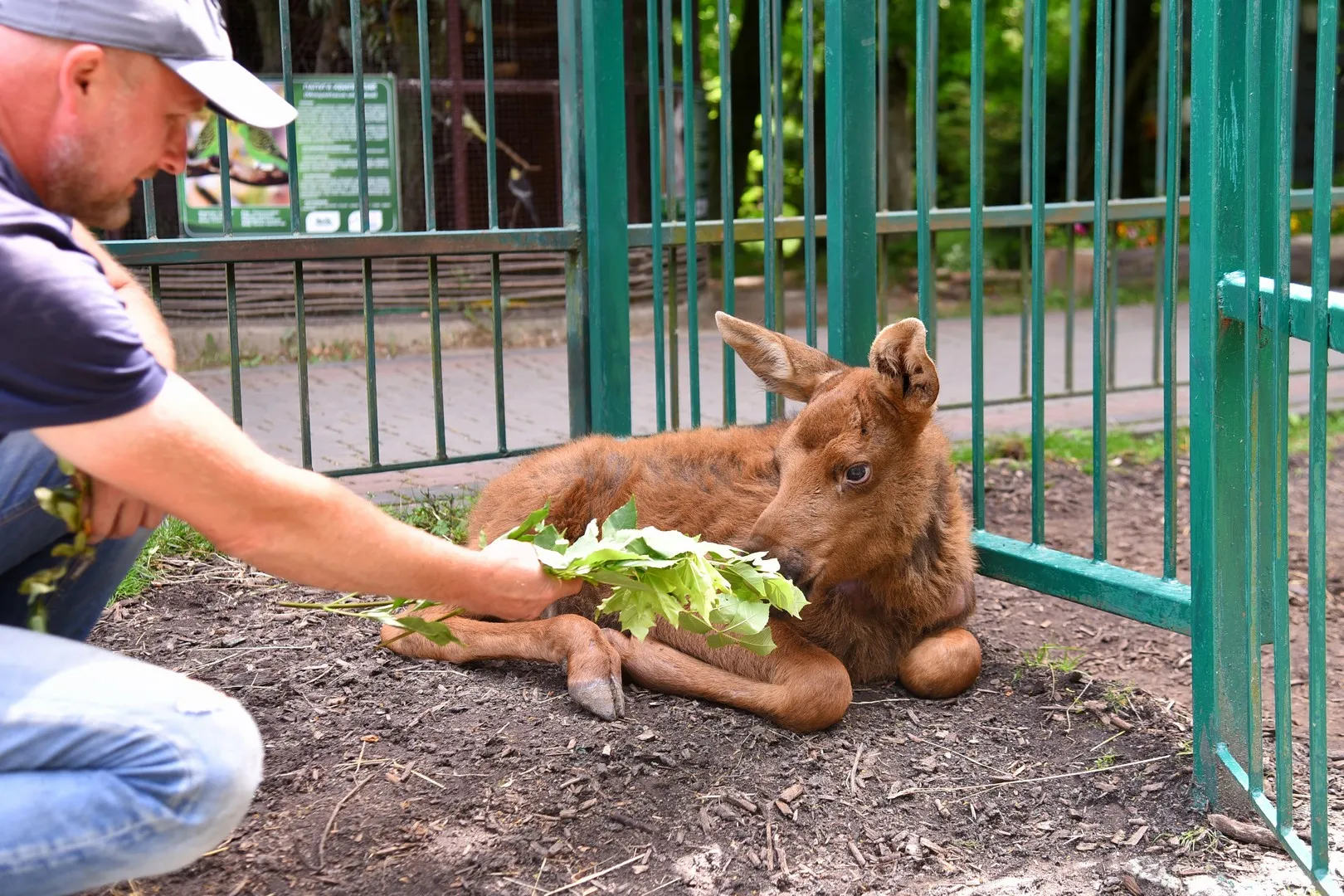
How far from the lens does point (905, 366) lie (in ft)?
14.6

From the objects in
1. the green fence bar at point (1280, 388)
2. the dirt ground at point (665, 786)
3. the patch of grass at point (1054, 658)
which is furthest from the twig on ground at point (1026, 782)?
the green fence bar at point (1280, 388)

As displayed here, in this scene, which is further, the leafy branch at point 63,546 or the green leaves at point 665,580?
the green leaves at point 665,580

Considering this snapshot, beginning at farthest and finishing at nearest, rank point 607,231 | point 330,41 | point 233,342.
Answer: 1. point 330,41
2. point 607,231
3. point 233,342

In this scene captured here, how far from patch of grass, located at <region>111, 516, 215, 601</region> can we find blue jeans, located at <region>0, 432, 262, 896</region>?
291cm

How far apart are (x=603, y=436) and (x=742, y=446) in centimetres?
71

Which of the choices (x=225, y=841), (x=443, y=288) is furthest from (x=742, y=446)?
(x=443, y=288)

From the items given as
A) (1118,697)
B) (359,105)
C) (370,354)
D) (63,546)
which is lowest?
(1118,697)

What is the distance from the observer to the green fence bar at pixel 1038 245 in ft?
15.4

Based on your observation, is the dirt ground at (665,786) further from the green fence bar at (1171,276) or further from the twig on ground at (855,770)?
the green fence bar at (1171,276)

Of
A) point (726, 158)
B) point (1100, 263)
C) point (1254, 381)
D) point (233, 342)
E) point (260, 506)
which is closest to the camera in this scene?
point (260, 506)

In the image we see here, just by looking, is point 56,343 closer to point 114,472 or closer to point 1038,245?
point 114,472

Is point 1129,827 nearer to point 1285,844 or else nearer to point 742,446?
point 1285,844

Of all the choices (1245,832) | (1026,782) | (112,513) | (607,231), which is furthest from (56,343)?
(607,231)

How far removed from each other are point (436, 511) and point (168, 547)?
4.11 feet
